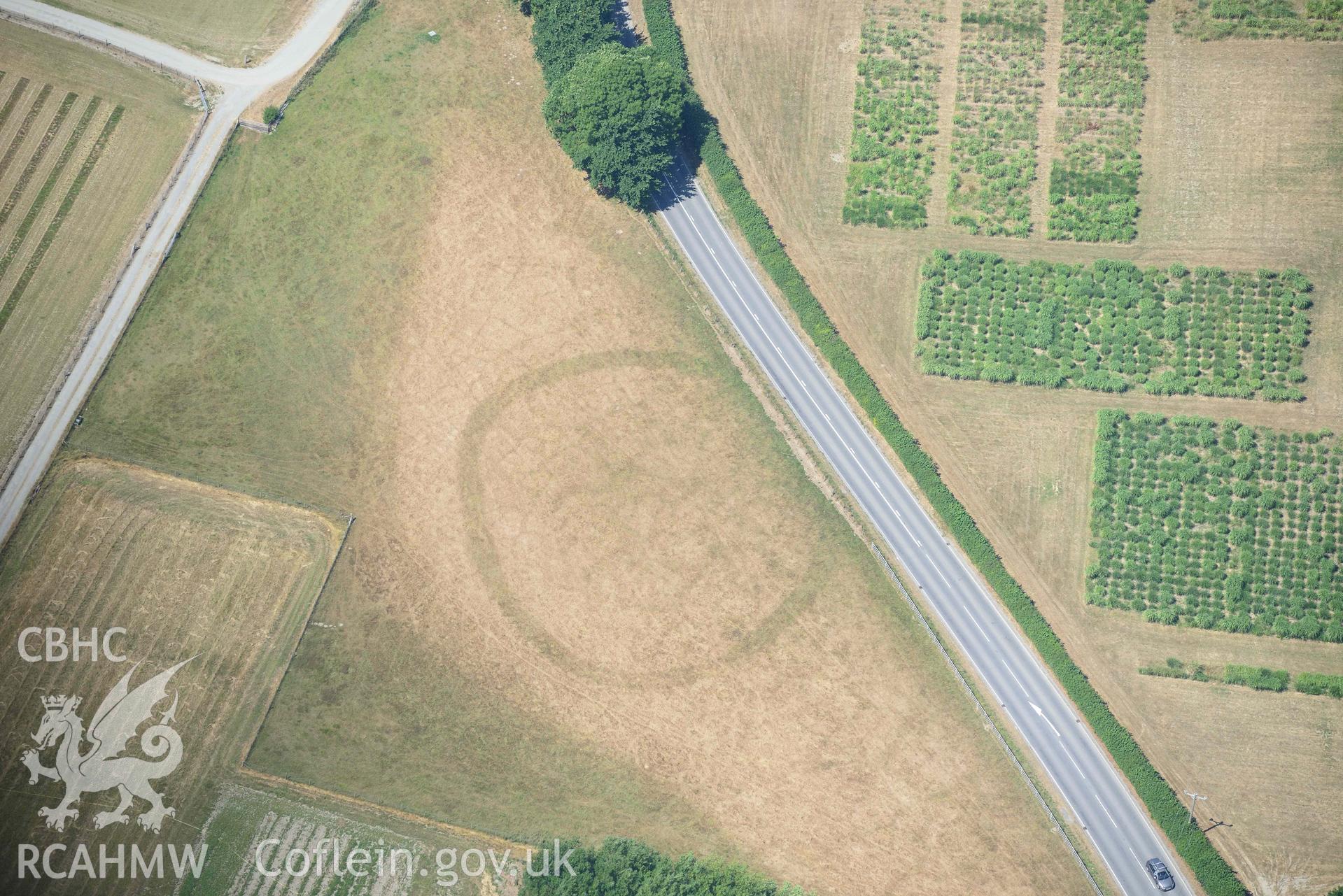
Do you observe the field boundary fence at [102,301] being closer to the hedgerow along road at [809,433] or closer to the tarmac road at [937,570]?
the hedgerow along road at [809,433]

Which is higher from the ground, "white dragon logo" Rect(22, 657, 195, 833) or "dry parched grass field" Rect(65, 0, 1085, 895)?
"dry parched grass field" Rect(65, 0, 1085, 895)

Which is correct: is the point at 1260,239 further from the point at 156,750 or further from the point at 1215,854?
the point at 156,750

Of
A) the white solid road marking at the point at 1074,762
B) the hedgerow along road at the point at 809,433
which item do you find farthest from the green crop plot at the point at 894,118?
the white solid road marking at the point at 1074,762

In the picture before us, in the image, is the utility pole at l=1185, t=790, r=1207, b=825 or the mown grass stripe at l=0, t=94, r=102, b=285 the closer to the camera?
the utility pole at l=1185, t=790, r=1207, b=825

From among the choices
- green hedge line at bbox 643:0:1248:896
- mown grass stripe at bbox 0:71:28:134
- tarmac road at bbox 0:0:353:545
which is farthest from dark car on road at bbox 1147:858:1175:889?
mown grass stripe at bbox 0:71:28:134

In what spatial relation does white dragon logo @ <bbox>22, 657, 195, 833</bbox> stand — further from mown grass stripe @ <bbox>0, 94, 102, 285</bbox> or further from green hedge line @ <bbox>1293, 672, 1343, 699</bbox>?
green hedge line @ <bbox>1293, 672, 1343, 699</bbox>
